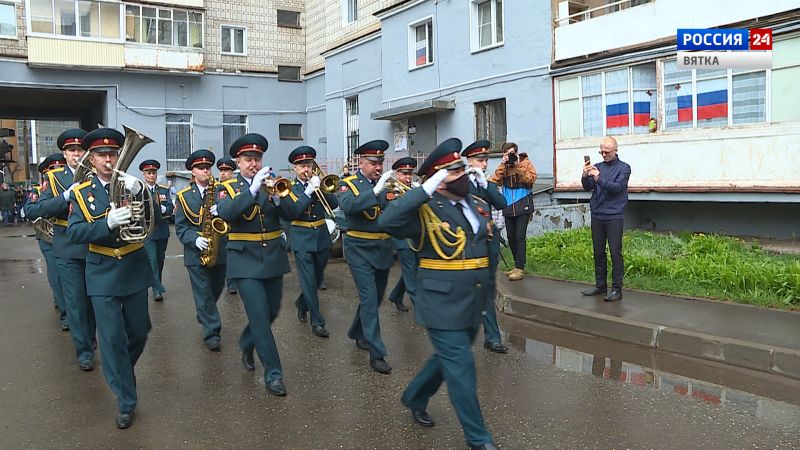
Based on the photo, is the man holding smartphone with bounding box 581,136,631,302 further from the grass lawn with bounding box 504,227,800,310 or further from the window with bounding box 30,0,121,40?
the window with bounding box 30,0,121,40

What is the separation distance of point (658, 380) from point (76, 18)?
24930 mm

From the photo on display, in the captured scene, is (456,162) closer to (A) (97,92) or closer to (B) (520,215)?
(B) (520,215)

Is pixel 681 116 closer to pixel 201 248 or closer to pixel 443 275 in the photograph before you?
pixel 201 248

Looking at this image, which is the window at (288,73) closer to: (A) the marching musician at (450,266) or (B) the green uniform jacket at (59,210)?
(B) the green uniform jacket at (59,210)

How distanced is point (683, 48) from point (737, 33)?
87 centimetres

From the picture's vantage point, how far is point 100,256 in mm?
4938

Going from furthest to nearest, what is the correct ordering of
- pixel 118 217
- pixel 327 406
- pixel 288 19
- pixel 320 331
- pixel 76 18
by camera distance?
pixel 288 19 → pixel 76 18 → pixel 320 331 → pixel 327 406 → pixel 118 217

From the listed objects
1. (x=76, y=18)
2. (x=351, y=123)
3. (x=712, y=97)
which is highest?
(x=76, y=18)

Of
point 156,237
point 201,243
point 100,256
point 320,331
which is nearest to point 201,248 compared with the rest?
point 201,243

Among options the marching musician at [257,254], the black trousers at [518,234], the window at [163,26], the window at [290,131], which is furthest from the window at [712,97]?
the window at [163,26]

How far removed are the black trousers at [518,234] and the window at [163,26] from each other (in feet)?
68.6

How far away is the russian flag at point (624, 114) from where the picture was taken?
1387 cm

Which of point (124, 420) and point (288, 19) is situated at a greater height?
point (288, 19)

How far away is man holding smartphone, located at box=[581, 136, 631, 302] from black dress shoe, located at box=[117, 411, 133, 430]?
5.45 metres
